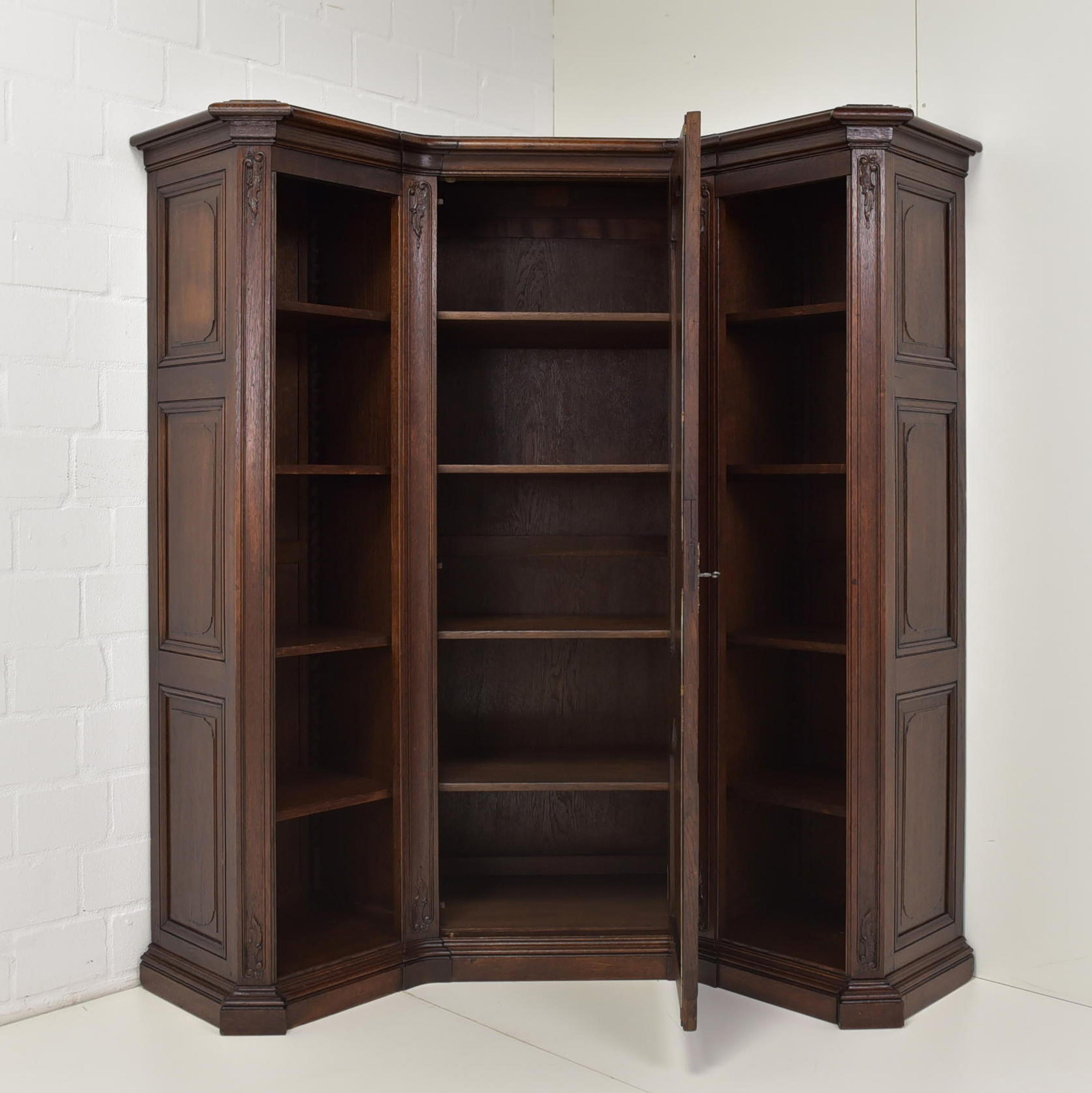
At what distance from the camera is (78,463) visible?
2.92m

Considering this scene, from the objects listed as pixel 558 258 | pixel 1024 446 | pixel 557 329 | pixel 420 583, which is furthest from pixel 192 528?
pixel 1024 446

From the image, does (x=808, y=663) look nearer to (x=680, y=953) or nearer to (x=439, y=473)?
(x=680, y=953)

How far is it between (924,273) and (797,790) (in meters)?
1.35

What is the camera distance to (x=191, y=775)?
9.70 ft

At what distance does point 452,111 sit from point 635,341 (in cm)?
97

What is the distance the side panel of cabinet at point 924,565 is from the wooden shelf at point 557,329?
62cm

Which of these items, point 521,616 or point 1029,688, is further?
point 521,616

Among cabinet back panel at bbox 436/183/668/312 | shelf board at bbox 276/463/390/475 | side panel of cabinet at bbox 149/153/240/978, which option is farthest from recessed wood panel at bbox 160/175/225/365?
cabinet back panel at bbox 436/183/668/312

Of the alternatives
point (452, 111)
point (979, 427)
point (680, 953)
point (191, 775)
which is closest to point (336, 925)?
point (191, 775)

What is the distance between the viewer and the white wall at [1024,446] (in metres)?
2.92

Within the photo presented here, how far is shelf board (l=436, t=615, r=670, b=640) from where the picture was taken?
3100mm

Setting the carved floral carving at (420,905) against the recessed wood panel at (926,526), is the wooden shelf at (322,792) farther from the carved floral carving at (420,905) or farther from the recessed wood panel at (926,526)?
the recessed wood panel at (926,526)

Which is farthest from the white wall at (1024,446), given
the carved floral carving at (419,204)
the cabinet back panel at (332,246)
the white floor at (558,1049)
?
the cabinet back panel at (332,246)

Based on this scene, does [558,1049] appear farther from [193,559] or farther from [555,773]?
[193,559]
